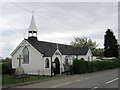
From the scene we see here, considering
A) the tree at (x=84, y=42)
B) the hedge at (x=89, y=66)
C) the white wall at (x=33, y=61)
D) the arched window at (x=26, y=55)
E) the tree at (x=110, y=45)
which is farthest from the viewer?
the tree at (x=84, y=42)

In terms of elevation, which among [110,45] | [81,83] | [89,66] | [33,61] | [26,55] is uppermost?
[110,45]

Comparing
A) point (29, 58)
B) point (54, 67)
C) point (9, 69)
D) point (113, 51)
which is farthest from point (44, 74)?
point (113, 51)

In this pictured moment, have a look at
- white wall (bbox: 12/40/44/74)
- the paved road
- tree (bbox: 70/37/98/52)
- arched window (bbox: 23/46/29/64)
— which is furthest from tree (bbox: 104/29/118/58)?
the paved road

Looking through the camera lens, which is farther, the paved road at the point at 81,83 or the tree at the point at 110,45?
the tree at the point at 110,45

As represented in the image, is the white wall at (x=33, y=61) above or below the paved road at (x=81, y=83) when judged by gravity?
above

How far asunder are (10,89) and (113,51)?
57.7 m

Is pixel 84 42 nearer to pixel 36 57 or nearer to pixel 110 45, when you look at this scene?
pixel 110 45

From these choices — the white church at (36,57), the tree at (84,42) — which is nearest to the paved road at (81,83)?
the white church at (36,57)

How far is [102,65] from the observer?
129 ft

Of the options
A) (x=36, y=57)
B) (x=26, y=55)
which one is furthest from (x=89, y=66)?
(x=26, y=55)

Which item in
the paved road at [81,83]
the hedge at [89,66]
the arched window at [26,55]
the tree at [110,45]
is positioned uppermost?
the tree at [110,45]

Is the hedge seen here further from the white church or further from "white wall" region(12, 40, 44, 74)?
"white wall" region(12, 40, 44, 74)

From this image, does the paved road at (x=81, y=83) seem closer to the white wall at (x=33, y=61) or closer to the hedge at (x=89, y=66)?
the hedge at (x=89, y=66)

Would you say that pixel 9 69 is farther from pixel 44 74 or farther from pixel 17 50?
pixel 44 74
